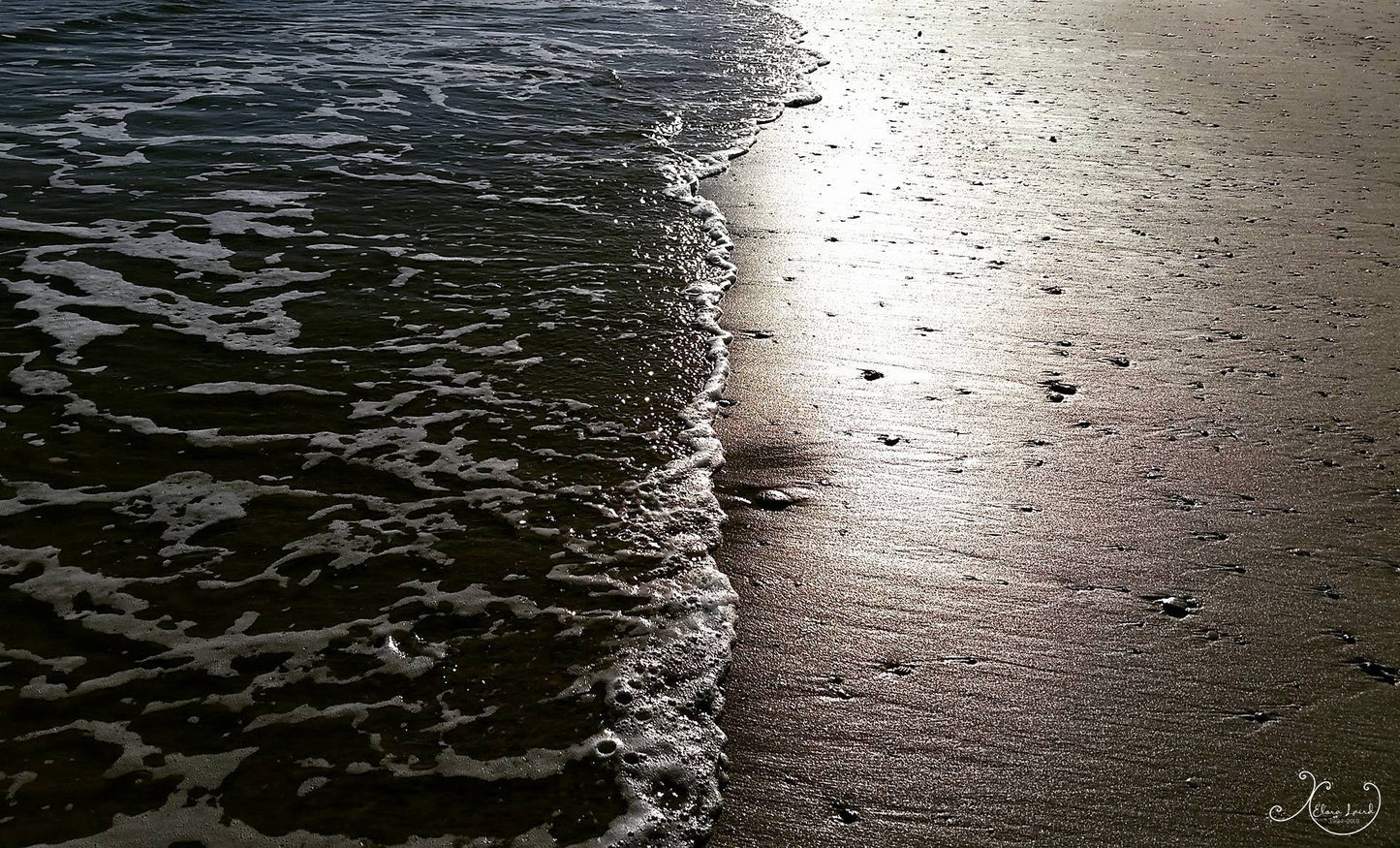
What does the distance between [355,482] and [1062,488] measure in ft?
9.22

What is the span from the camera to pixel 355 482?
385 centimetres

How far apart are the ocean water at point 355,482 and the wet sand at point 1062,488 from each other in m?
0.36

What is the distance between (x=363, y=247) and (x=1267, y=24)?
12219mm

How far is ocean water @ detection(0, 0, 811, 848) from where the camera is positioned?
2600mm

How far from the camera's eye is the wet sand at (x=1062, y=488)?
2.59 metres

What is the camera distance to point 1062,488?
3.76m

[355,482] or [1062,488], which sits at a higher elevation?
[1062,488]

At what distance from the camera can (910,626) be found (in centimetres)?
311

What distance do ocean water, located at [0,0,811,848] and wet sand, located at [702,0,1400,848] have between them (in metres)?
0.36

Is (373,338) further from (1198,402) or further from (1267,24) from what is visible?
(1267,24)

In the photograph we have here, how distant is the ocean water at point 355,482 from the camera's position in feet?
8.53

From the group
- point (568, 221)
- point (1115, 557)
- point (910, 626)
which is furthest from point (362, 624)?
point (568, 221)

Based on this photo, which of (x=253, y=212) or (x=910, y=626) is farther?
(x=253, y=212)

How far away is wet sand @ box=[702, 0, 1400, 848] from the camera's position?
2.59 metres
